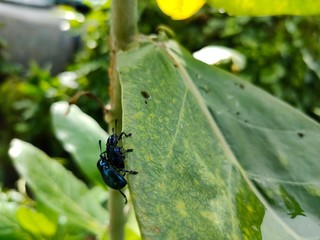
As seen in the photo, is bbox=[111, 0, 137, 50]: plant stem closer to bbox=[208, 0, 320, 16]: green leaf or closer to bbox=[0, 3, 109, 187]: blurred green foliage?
bbox=[208, 0, 320, 16]: green leaf

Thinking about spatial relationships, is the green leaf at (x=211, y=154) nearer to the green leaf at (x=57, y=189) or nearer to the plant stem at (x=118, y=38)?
the plant stem at (x=118, y=38)

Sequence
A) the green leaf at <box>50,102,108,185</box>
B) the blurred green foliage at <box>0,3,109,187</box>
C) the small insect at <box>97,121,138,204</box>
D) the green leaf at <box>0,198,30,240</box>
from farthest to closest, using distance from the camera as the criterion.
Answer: the blurred green foliage at <box>0,3,109,187</box>, the green leaf at <box>50,102,108,185</box>, the green leaf at <box>0,198,30,240</box>, the small insect at <box>97,121,138,204</box>

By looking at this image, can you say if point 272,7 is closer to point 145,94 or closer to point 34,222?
point 145,94

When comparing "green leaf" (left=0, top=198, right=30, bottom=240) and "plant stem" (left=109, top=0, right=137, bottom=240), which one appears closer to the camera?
"plant stem" (left=109, top=0, right=137, bottom=240)

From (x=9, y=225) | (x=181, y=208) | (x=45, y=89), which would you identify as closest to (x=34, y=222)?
(x=9, y=225)

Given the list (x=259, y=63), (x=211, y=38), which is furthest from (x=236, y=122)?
(x=211, y=38)

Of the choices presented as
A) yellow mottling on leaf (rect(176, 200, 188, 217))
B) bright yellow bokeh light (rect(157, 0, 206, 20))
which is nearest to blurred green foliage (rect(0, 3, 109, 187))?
bright yellow bokeh light (rect(157, 0, 206, 20))
